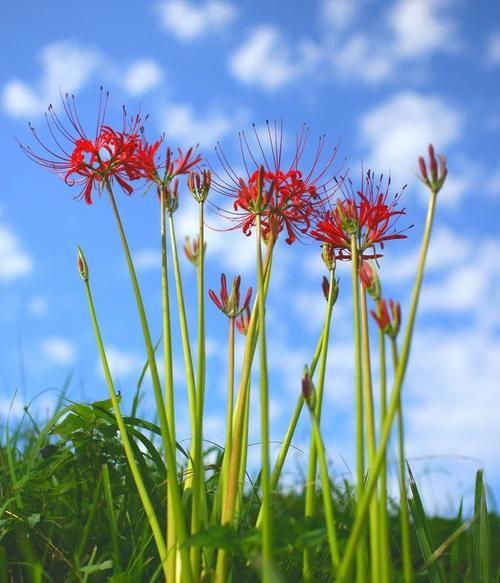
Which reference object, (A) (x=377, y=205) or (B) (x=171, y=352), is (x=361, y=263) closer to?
(A) (x=377, y=205)

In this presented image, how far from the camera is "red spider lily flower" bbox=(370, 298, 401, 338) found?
1.92 metres

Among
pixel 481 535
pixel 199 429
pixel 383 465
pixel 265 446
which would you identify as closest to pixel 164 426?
pixel 199 429

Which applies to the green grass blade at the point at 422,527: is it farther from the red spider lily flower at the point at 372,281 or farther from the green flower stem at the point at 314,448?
the red spider lily flower at the point at 372,281

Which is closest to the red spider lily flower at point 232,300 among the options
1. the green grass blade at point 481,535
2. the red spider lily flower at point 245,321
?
the red spider lily flower at point 245,321

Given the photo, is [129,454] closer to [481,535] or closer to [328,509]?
[328,509]

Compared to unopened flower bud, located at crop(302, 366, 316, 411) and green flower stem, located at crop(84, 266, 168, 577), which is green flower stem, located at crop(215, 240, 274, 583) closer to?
green flower stem, located at crop(84, 266, 168, 577)

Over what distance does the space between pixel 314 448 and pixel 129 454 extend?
2.11 ft

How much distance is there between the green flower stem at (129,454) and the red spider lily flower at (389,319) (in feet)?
3.47

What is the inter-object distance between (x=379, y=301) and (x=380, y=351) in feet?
0.44

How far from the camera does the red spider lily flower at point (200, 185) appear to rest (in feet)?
8.56

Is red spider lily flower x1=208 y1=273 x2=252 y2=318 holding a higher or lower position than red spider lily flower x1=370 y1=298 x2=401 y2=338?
higher

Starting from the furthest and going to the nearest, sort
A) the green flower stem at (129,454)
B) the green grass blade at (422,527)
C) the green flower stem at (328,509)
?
1. the green grass blade at (422,527)
2. the green flower stem at (129,454)
3. the green flower stem at (328,509)

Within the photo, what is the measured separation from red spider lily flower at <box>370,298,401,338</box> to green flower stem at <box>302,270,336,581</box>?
1.08 feet

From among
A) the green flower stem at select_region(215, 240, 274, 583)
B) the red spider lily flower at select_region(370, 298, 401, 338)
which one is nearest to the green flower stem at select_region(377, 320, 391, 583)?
the red spider lily flower at select_region(370, 298, 401, 338)
